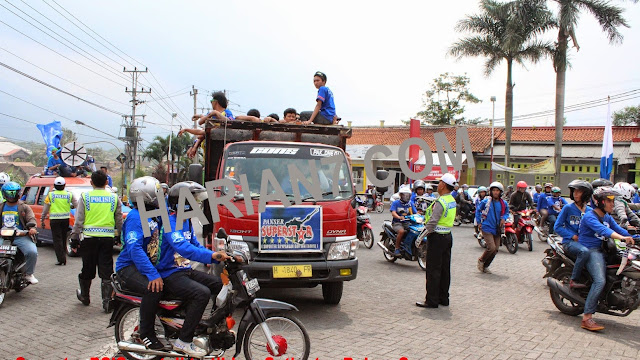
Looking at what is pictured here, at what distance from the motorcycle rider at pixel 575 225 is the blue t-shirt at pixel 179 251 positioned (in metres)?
4.64

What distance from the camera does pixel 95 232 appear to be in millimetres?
6891

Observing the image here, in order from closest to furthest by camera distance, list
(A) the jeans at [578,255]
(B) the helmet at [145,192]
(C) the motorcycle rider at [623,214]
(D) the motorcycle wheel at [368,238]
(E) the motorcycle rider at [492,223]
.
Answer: (B) the helmet at [145,192] → (A) the jeans at [578,255] → (C) the motorcycle rider at [623,214] → (E) the motorcycle rider at [492,223] → (D) the motorcycle wheel at [368,238]

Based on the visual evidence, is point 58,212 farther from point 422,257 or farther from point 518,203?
point 518,203

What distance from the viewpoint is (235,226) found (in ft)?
20.5

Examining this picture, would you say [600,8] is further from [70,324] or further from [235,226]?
[70,324]

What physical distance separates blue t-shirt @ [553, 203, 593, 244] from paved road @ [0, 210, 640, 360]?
3.56 ft

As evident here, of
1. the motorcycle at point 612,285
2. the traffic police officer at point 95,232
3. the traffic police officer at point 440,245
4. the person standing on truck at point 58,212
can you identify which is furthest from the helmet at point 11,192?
the motorcycle at point 612,285

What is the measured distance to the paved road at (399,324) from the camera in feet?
17.3

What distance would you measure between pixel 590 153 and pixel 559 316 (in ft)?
89.8

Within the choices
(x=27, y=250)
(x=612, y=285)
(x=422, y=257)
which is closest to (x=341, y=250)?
(x=612, y=285)

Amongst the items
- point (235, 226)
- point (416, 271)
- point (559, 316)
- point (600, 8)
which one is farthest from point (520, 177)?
point (235, 226)

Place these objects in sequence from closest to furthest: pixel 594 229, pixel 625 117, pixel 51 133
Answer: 1. pixel 594 229
2. pixel 51 133
3. pixel 625 117

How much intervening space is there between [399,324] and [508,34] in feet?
75.3

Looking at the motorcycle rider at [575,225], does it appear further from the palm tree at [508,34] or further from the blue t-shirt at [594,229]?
the palm tree at [508,34]
